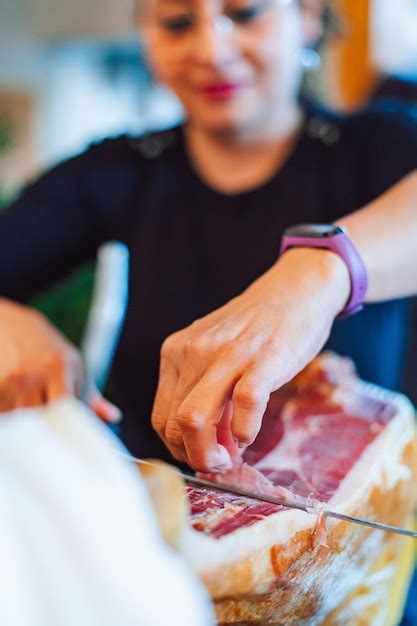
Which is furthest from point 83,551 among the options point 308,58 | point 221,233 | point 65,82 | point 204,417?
point 65,82

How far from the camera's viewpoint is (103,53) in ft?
6.81

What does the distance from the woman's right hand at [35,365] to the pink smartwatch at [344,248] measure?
0.46 ft

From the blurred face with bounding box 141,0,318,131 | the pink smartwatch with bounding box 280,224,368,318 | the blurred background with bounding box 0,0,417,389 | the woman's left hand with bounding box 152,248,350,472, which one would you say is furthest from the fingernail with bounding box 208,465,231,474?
the blurred background with bounding box 0,0,417,389

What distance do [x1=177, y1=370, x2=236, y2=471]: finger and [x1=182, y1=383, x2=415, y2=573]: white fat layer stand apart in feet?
0.12

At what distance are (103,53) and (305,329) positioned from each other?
6.33ft

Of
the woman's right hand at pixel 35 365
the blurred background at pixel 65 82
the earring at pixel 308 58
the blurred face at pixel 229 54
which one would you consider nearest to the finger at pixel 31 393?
the woman's right hand at pixel 35 365

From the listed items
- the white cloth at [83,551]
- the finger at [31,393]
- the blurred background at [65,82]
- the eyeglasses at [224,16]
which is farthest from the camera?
the blurred background at [65,82]

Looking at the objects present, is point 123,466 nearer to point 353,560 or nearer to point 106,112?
point 353,560

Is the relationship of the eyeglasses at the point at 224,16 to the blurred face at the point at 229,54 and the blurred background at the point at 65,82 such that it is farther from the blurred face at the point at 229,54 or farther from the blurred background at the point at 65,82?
the blurred background at the point at 65,82

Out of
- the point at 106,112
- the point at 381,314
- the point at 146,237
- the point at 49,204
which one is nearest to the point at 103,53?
the point at 106,112

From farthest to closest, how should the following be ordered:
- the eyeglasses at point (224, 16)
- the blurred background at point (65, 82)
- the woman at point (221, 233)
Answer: the blurred background at point (65, 82) → the eyeglasses at point (224, 16) → the woman at point (221, 233)

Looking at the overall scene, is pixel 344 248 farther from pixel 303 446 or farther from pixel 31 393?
pixel 31 393

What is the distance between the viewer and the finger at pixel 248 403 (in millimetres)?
294

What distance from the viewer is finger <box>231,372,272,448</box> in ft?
0.96
